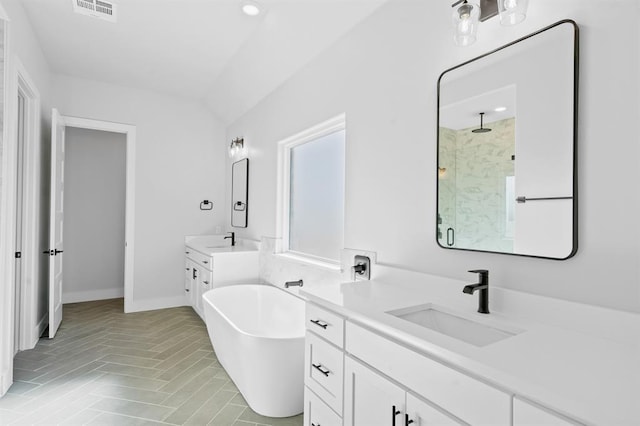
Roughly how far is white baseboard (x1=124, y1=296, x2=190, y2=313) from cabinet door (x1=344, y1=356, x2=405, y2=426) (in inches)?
145

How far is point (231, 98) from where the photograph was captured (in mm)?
4270

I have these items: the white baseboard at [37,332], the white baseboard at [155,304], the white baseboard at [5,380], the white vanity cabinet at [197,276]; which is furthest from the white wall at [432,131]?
the white baseboard at [37,332]

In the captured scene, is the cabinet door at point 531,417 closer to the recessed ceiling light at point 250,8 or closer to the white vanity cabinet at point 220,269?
the recessed ceiling light at point 250,8

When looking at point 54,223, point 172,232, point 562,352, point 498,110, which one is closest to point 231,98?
point 172,232

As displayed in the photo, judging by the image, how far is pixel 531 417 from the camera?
795mm

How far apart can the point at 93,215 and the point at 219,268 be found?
2671mm

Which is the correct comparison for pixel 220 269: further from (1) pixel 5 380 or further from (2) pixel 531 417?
(2) pixel 531 417

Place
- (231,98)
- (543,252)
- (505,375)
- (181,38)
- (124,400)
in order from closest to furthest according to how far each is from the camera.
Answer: (505,375)
(543,252)
(124,400)
(181,38)
(231,98)

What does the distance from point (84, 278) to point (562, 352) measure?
5635 millimetres

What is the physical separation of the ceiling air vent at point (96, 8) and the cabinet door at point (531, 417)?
3.53m

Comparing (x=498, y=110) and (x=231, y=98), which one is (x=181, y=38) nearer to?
(x=231, y=98)

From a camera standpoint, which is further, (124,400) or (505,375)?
(124,400)

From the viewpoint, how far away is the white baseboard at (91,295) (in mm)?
4754

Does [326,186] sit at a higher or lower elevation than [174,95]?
lower
